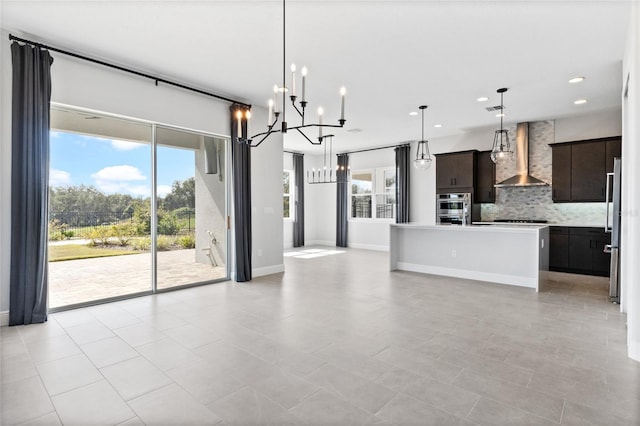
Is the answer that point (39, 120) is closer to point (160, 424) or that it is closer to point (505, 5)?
point (160, 424)

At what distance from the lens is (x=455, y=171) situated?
26.5 feet

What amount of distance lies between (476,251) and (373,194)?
15.5 feet

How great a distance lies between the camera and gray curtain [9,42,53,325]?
3.56m

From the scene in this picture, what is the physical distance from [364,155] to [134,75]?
7.05 m

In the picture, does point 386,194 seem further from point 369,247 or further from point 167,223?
point 167,223

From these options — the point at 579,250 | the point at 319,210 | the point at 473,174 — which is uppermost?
the point at 473,174

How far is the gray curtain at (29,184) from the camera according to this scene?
3.56 metres

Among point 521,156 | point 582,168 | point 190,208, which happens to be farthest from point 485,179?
point 190,208

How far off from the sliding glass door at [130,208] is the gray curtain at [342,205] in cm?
532

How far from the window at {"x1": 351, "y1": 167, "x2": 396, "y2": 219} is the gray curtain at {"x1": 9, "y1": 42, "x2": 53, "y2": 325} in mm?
7932

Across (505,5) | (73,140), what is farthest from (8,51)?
(505,5)

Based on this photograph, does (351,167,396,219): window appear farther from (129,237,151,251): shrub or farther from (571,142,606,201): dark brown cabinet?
(129,237,151,251): shrub

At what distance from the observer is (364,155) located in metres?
10.5

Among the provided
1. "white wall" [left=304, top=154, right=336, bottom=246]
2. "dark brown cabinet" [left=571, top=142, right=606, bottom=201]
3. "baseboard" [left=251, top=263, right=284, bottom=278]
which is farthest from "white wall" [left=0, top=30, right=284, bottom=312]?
"dark brown cabinet" [left=571, top=142, right=606, bottom=201]
